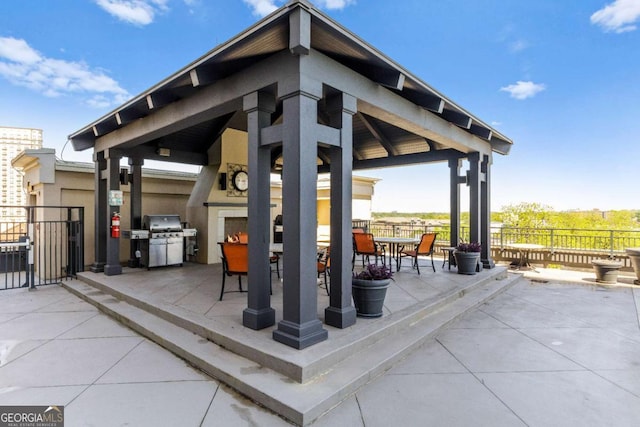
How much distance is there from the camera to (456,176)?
6797 mm

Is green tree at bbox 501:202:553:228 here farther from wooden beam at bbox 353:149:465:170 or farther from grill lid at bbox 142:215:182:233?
grill lid at bbox 142:215:182:233

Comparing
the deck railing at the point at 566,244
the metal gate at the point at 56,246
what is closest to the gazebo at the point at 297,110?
the metal gate at the point at 56,246

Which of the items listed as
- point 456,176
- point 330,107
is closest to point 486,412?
point 330,107

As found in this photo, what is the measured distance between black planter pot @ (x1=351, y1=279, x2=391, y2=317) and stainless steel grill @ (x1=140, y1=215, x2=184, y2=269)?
465 centimetres

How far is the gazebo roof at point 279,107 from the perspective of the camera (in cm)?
272

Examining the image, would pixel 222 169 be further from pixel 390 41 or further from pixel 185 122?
pixel 390 41

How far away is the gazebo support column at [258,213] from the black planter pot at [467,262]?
4.38 m

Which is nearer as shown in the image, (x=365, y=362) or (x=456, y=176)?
(x=365, y=362)

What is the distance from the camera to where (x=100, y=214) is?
6.25 metres

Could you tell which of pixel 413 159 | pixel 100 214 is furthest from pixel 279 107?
pixel 100 214

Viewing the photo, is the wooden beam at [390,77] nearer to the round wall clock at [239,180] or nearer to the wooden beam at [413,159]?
the wooden beam at [413,159]

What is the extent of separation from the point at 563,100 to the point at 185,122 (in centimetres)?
2311

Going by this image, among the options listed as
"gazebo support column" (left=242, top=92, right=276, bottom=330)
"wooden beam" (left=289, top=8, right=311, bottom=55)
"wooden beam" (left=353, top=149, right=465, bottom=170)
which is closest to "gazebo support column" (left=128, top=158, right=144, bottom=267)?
"gazebo support column" (left=242, top=92, right=276, bottom=330)

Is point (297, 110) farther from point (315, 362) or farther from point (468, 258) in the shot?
point (468, 258)
